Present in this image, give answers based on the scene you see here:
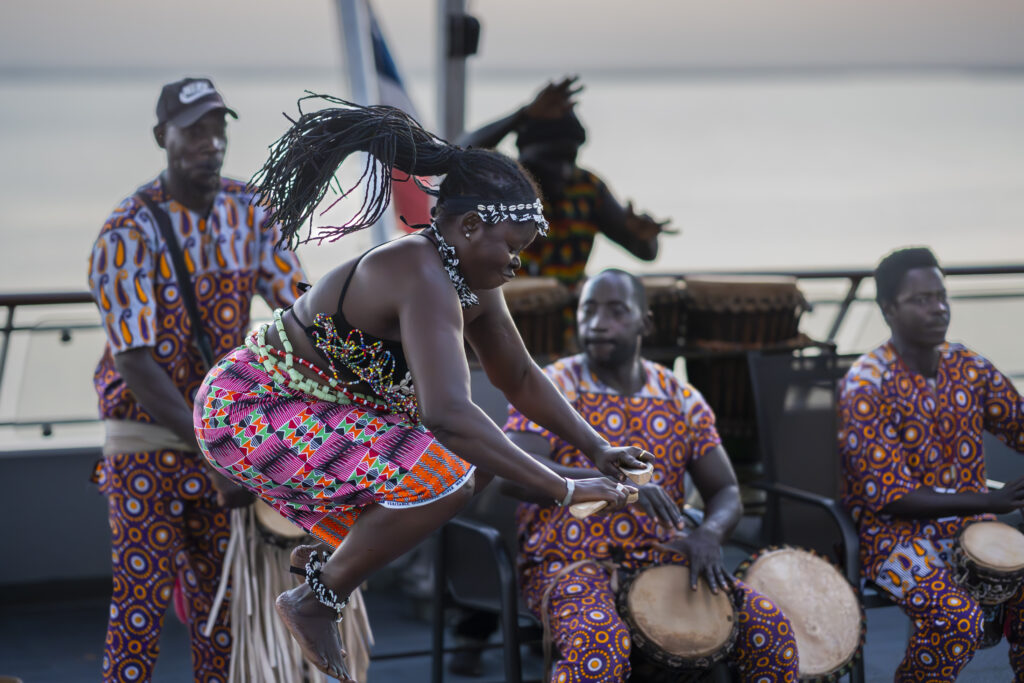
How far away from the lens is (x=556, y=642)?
2.81 meters

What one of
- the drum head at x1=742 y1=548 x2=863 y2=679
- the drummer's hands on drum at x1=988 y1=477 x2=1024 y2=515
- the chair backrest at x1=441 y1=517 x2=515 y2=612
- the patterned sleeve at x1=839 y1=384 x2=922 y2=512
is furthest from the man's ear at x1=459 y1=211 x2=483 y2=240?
the drummer's hands on drum at x1=988 y1=477 x2=1024 y2=515

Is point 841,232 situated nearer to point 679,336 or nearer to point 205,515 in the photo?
point 679,336

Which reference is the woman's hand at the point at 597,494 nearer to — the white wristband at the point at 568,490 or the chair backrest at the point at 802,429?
the white wristband at the point at 568,490

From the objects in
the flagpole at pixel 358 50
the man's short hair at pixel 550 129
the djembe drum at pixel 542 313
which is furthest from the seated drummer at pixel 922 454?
the flagpole at pixel 358 50

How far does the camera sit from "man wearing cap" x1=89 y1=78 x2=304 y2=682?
2824 millimetres

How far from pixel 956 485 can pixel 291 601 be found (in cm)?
216

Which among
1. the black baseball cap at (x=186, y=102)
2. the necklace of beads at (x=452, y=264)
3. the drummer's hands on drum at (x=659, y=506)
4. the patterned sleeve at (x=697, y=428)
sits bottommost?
the drummer's hands on drum at (x=659, y=506)

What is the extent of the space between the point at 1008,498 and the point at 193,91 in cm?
259

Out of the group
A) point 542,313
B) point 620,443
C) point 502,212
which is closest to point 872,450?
point 620,443

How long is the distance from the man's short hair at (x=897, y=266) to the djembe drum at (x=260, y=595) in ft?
6.26

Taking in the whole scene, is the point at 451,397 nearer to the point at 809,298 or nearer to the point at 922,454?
the point at 922,454

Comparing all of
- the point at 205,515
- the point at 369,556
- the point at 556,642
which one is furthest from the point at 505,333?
the point at 205,515

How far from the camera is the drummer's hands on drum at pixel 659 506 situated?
2.83 metres

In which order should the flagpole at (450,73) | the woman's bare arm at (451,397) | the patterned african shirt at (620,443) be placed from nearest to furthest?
the woman's bare arm at (451,397)
the patterned african shirt at (620,443)
the flagpole at (450,73)
